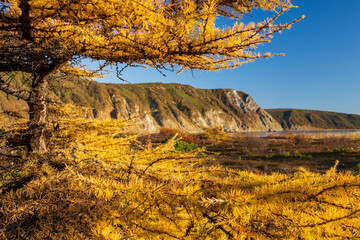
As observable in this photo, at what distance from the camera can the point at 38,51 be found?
2.96 m

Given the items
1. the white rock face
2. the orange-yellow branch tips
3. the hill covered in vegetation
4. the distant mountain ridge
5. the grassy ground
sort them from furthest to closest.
→ the hill covered in vegetation
the white rock face
the distant mountain ridge
the grassy ground
the orange-yellow branch tips

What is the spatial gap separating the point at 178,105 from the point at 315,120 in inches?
4957

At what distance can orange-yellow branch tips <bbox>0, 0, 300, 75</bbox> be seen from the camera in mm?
2343

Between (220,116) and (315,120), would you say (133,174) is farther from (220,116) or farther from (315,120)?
(315,120)

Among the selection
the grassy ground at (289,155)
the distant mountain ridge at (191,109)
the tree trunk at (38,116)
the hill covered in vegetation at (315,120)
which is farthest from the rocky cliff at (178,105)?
the tree trunk at (38,116)

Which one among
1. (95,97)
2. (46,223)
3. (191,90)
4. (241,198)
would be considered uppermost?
(191,90)

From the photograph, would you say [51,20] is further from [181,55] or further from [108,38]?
[181,55]

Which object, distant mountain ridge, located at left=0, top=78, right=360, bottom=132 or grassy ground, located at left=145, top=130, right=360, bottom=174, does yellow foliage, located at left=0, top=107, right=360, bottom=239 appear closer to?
grassy ground, located at left=145, top=130, right=360, bottom=174

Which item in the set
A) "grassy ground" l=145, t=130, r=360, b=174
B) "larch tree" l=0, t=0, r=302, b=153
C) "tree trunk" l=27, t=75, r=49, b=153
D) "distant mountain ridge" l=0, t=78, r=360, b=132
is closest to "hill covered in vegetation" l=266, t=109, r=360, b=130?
"distant mountain ridge" l=0, t=78, r=360, b=132

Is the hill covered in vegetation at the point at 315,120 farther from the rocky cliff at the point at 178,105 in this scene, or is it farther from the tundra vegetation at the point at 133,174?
the tundra vegetation at the point at 133,174

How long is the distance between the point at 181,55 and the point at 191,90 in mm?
152700

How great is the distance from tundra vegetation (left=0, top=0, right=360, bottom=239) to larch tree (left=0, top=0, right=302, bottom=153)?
0.05 ft

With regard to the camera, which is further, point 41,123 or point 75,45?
point 41,123

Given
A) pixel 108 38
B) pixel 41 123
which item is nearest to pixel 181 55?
pixel 108 38
